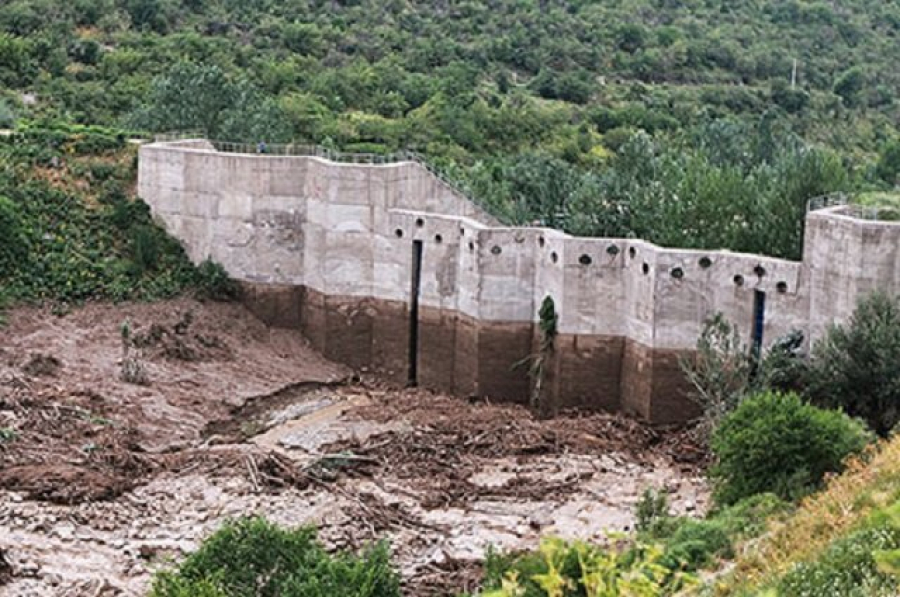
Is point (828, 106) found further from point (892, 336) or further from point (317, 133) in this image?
point (892, 336)

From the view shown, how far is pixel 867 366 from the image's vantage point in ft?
107

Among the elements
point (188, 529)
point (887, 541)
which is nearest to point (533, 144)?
point (188, 529)

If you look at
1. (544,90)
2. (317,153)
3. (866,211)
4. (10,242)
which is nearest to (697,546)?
(866,211)

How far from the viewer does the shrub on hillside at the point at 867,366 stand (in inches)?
1281

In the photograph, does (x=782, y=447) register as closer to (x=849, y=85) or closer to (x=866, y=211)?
(x=866, y=211)

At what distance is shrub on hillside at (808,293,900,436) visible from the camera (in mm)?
32531

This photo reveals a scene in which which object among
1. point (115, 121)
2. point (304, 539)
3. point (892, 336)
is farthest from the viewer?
point (115, 121)

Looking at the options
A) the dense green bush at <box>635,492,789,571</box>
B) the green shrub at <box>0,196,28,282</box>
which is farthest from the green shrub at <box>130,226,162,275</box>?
the dense green bush at <box>635,492,789,571</box>

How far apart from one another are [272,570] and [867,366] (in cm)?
1460

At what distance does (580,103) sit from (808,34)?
987 inches

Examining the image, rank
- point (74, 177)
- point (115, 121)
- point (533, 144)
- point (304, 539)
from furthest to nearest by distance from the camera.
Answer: point (533, 144) < point (115, 121) < point (74, 177) < point (304, 539)

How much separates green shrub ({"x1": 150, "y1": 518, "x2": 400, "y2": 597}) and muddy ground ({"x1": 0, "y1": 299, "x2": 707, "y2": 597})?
3.73 meters

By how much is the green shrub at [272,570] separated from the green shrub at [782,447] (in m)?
7.98

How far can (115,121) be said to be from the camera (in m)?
55.8
